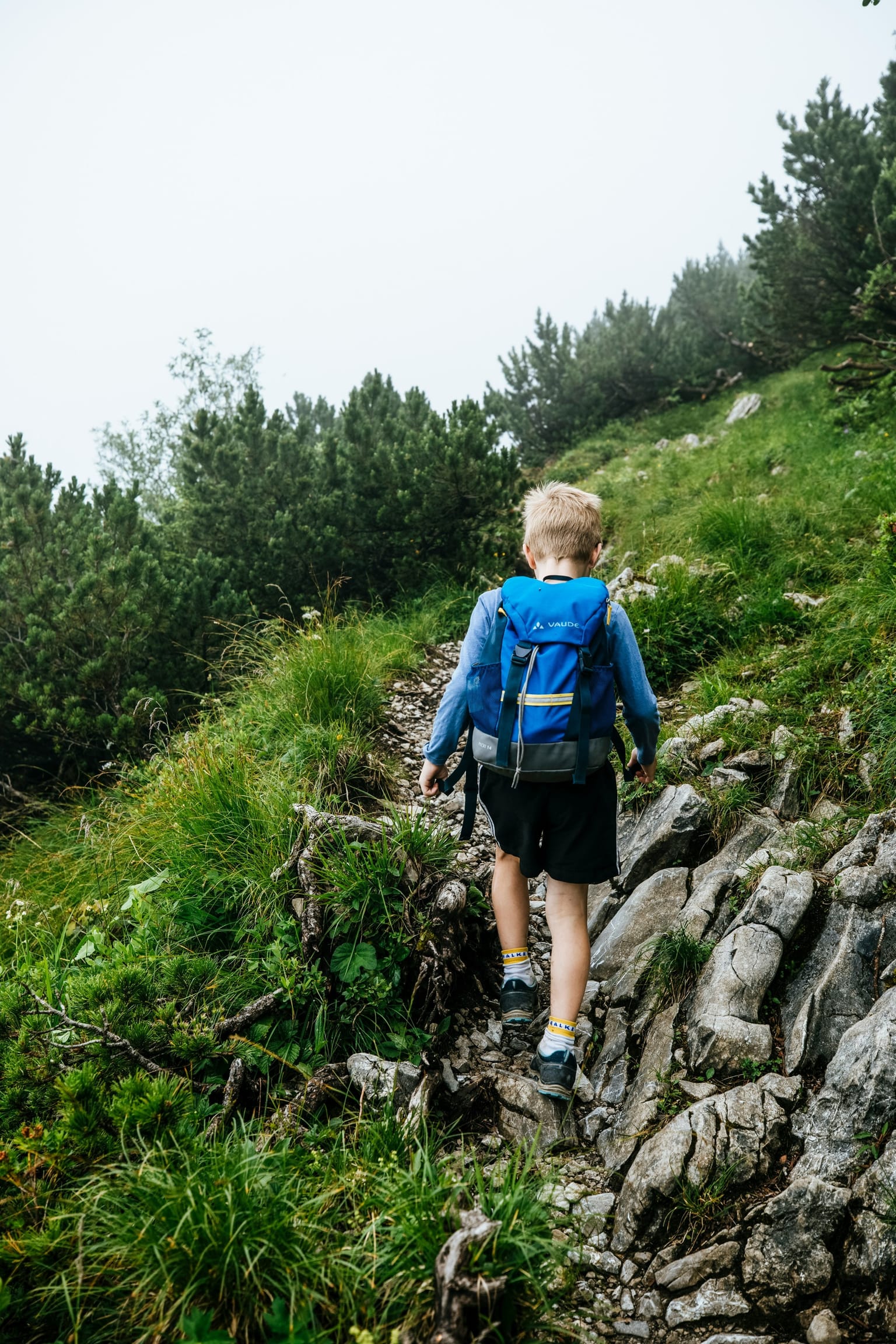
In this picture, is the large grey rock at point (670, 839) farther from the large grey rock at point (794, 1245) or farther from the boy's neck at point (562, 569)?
the large grey rock at point (794, 1245)

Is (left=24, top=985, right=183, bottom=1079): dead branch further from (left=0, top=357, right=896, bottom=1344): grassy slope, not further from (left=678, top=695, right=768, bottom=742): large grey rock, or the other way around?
(left=678, top=695, right=768, bottom=742): large grey rock

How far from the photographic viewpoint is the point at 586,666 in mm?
2662

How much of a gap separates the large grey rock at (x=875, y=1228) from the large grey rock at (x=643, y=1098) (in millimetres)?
680

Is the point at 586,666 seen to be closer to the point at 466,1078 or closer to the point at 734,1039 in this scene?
the point at 734,1039

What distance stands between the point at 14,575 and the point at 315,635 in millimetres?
4316

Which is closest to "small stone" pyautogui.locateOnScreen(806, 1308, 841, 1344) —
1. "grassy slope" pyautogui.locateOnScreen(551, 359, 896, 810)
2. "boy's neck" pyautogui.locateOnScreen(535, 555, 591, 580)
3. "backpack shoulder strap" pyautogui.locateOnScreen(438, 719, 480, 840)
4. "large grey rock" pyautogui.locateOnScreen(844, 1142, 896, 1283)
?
"large grey rock" pyautogui.locateOnScreen(844, 1142, 896, 1283)

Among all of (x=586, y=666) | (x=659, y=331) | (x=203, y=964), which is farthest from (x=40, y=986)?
(x=659, y=331)

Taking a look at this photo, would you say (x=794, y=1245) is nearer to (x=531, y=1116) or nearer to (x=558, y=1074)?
(x=558, y=1074)

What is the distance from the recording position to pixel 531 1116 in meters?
2.76

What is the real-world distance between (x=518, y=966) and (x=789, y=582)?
4003mm

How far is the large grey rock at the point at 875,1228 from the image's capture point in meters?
1.92

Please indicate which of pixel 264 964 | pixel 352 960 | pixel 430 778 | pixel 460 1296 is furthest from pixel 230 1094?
pixel 430 778

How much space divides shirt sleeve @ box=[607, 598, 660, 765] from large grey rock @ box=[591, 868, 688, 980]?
2.98 feet

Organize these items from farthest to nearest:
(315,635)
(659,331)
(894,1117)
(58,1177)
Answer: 1. (659,331)
2. (315,635)
3. (894,1117)
4. (58,1177)
